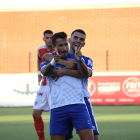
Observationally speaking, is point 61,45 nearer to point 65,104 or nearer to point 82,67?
point 82,67

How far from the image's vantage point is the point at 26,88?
50.5 feet

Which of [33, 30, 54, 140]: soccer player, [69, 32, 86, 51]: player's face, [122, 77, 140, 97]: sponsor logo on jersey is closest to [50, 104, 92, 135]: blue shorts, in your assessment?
[69, 32, 86, 51]: player's face

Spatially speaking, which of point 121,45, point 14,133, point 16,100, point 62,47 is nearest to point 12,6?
point 121,45

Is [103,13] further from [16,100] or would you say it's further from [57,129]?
[57,129]

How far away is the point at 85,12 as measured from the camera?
2214 cm

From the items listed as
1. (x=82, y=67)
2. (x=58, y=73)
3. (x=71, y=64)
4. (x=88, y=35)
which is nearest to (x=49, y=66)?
(x=58, y=73)

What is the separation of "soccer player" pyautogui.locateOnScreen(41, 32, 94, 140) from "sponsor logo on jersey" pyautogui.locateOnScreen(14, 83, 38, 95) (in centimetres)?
1146

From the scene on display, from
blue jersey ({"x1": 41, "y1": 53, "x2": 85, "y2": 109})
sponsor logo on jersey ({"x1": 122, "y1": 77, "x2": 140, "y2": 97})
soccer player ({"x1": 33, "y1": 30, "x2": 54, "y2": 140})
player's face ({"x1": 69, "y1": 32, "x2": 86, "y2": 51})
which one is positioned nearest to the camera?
blue jersey ({"x1": 41, "y1": 53, "x2": 85, "y2": 109})

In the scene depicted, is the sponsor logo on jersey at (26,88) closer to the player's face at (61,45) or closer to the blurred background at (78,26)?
the blurred background at (78,26)

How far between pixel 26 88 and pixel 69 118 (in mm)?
11673

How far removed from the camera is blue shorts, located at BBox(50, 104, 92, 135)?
383 cm

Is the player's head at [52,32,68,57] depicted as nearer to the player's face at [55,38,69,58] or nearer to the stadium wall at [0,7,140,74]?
the player's face at [55,38,69,58]

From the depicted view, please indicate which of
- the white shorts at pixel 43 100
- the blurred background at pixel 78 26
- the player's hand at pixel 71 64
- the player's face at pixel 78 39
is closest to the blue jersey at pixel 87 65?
the player's hand at pixel 71 64

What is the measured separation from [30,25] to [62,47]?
1871 cm
